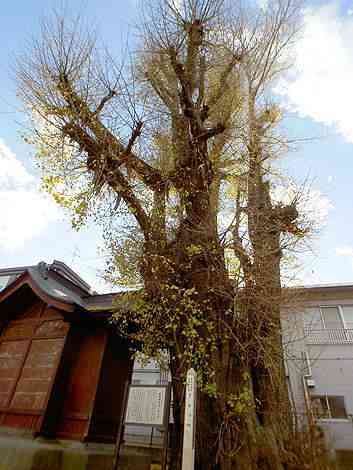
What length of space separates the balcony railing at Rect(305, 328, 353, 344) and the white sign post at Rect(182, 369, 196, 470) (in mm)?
8578

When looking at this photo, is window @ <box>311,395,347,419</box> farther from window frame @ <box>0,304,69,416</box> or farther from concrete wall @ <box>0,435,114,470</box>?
window frame @ <box>0,304,69,416</box>

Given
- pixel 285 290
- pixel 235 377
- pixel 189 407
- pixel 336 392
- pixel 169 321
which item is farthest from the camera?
pixel 336 392

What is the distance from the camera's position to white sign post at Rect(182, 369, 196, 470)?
3322 millimetres

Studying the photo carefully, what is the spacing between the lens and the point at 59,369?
649 cm

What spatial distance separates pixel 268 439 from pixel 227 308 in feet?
6.31

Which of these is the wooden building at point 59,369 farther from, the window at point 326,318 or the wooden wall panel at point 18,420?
the window at point 326,318

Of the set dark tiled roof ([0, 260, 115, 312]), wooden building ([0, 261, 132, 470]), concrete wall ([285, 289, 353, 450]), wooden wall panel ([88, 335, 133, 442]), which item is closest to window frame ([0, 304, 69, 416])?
wooden building ([0, 261, 132, 470])

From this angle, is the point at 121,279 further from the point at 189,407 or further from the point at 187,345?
the point at 189,407

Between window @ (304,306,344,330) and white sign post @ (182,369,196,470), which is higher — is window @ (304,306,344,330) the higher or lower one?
the higher one

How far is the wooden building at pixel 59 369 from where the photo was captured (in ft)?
20.5

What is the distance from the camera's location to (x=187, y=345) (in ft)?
15.5

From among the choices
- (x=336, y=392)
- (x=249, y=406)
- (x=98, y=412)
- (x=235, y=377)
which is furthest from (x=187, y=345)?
(x=336, y=392)

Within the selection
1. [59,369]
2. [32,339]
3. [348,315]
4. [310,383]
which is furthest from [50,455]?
[348,315]

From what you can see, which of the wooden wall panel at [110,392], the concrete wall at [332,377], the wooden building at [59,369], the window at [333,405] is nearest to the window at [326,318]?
the concrete wall at [332,377]
